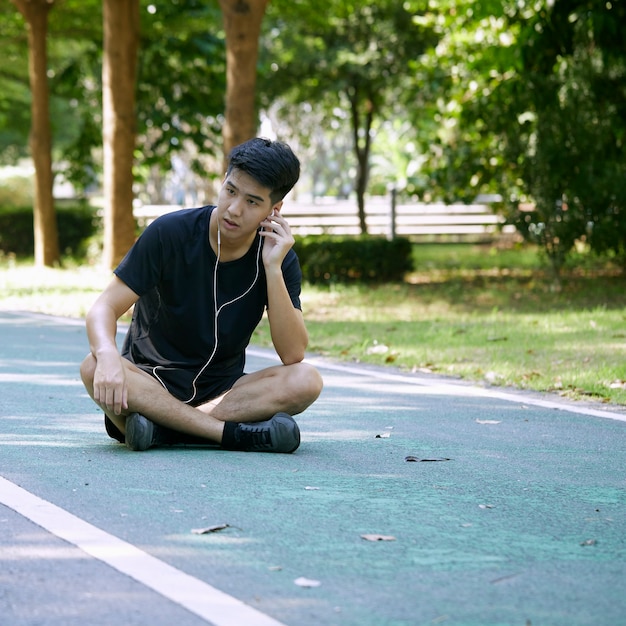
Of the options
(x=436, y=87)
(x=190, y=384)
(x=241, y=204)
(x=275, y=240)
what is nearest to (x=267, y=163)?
(x=241, y=204)

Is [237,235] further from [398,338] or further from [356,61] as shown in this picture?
[356,61]

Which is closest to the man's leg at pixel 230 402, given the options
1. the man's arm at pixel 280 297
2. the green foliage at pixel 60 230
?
the man's arm at pixel 280 297

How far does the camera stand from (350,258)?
19.7 metres

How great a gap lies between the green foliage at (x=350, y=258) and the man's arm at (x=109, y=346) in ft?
44.1

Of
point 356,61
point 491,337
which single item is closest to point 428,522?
point 491,337

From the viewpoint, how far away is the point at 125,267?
5887mm

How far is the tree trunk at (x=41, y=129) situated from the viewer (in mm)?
23922

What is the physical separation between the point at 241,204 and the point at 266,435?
1.15 metres

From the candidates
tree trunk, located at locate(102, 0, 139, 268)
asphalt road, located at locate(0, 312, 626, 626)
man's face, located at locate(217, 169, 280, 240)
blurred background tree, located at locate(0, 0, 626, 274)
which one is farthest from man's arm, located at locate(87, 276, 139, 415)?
tree trunk, located at locate(102, 0, 139, 268)

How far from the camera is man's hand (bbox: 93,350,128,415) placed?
5570 millimetres

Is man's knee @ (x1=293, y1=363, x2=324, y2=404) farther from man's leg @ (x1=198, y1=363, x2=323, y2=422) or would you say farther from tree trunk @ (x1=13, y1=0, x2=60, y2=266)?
tree trunk @ (x1=13, y1=0, x2=60, y2=266)

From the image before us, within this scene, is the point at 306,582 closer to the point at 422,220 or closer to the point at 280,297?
the point at 280,297

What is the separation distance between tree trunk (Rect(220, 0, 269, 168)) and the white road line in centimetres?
1279

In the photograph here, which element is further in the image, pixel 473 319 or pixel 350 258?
pixel 350 258
